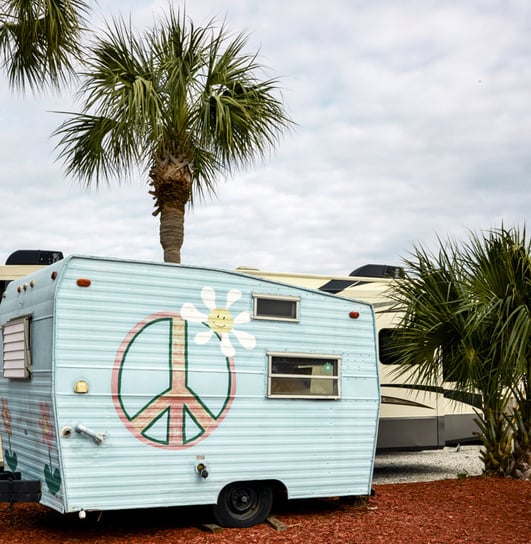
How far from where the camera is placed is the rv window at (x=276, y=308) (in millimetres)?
9125

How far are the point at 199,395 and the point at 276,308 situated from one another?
136cm

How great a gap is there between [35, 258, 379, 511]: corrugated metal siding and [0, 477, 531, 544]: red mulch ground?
42 centimetres

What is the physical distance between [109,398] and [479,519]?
4.67 m

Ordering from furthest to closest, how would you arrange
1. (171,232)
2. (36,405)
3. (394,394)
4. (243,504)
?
(171,232) → (394,394) → (243,504) → (36,405)

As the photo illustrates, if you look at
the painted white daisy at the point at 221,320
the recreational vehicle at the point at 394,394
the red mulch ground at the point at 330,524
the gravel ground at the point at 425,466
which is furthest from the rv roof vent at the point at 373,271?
the painted white daisy at the point at 221,320

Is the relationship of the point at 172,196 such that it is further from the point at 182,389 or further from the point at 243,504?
the point at 243,504

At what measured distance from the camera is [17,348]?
887cm

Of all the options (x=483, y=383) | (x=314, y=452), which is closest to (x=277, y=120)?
(x=483, y=383)

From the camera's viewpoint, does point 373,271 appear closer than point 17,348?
No

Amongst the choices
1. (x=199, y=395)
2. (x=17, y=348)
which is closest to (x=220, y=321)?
(x=199, y=395)

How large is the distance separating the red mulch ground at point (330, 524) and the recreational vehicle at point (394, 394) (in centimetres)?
226

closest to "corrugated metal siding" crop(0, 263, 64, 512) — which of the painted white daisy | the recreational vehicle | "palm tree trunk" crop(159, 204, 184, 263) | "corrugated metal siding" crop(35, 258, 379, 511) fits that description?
"corrugated metal siding" crop(35, 258, 379, 511)

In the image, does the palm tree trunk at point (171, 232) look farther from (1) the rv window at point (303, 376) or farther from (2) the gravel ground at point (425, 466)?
(2) the gravel ground at point (425, 466)

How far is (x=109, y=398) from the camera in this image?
8.14 m
